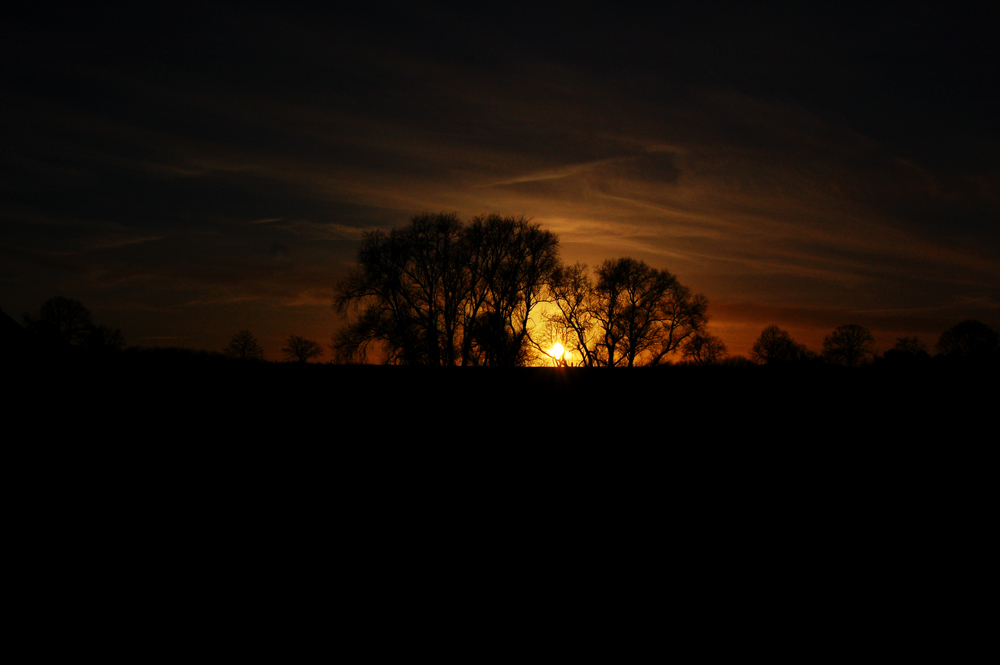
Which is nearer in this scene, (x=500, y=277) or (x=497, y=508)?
(x=497, y=508)

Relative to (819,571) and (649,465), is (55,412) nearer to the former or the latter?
(649,465)

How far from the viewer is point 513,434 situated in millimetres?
5094

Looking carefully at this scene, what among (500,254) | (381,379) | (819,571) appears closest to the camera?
(819,571)

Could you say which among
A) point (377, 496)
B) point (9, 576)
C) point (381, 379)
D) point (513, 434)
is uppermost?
point (381, 379)

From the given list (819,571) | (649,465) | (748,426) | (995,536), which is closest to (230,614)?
(649,465)

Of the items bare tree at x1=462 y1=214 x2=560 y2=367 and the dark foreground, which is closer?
the dark foreground

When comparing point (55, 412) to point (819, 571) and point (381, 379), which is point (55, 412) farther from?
point (819, 571)

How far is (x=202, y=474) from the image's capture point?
4633 millimetres

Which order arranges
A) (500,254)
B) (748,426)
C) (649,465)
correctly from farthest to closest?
1. (500,254)
2. (748,426)
3. (649,465)

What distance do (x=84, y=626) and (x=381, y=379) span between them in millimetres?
3001

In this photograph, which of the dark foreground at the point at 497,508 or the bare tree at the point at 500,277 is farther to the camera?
the bare tree at the point at 500,277

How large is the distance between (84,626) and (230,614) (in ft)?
3.05

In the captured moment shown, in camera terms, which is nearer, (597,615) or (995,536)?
(597,615)

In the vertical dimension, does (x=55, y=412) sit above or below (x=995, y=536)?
above
